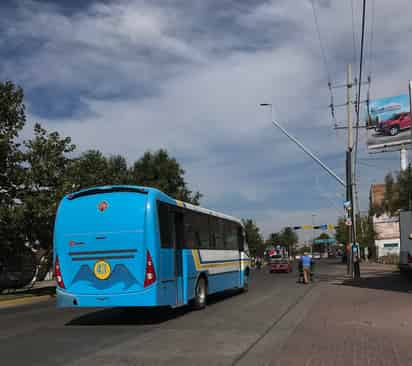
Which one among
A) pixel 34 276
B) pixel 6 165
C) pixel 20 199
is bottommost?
pixel 34 276

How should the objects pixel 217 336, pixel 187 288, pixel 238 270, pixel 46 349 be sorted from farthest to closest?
pixel 238 270
pixel 187 288
pixel 217 336
pixel 46 349

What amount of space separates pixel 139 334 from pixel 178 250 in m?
2.99

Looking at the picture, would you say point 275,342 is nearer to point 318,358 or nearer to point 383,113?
point 318,358

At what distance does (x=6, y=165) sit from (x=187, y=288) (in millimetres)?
10992

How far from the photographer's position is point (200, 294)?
48.6 ft

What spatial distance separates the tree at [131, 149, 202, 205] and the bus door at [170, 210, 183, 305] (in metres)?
29.6

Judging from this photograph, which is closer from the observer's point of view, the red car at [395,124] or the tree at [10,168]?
the tree at [10,168]

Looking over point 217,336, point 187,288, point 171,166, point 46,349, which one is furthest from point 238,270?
point 171,166

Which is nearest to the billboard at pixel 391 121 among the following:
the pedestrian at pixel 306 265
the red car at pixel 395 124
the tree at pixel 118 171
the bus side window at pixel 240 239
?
the red car at pixel 395 124

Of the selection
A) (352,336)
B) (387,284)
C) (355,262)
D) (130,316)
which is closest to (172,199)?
(130,316)

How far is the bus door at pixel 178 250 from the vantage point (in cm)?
1273

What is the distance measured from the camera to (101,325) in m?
11.9

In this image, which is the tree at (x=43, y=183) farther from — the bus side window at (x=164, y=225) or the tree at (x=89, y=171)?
the bus side window at (x=164, y=225)

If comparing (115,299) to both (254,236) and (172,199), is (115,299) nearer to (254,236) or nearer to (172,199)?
(172,199)
